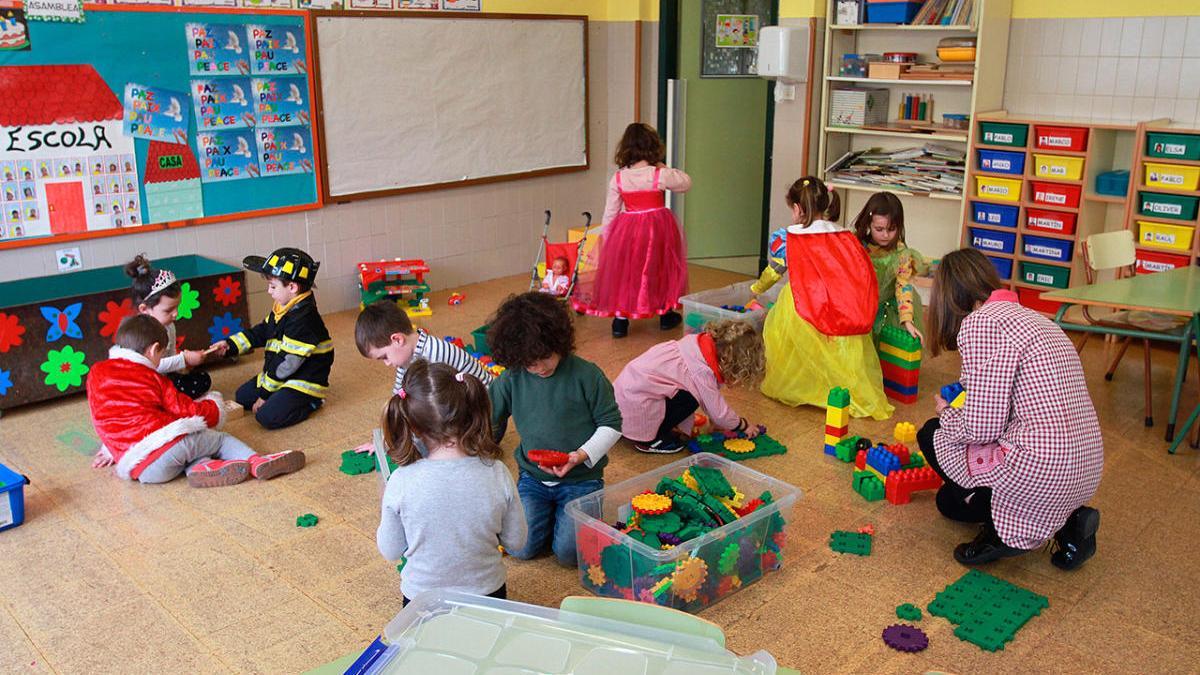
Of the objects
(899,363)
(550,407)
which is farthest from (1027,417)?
(899,363)

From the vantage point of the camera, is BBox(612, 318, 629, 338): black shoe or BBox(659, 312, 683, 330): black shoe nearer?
BBox(612, 318, 629, 338): black shoe

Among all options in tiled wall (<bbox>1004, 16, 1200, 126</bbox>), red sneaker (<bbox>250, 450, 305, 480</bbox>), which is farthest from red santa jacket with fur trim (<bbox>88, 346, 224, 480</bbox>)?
tiled wall (<bbox>1004, 16, 1200, 126</bbox>)

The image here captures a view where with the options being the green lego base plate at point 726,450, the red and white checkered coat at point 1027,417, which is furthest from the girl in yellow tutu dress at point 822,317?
the red and white checkered coat at point 1027,417

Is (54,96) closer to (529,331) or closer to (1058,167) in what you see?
(529,331)

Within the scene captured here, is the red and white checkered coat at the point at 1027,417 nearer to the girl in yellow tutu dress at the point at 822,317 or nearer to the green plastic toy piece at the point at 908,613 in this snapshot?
the green plastic toy piece at the point at 908,613

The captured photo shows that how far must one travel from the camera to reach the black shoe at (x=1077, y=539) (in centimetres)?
325

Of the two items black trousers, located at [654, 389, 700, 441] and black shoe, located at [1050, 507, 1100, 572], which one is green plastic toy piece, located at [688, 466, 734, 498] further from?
black shoe, located at [1050, 507, 1100, 572]

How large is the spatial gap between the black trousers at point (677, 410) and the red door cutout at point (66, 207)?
10.7 ft

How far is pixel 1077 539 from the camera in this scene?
3.27 metres

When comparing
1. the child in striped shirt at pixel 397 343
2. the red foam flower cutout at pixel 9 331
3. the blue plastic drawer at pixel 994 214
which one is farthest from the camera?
the blue plastic drawer at pixel 994 214

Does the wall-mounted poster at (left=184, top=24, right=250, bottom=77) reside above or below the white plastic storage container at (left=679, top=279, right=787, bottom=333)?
above

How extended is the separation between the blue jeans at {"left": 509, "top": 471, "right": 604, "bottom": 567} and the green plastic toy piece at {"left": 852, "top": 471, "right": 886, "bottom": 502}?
109 centimetres

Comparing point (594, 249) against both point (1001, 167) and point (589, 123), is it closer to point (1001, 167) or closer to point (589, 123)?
point (589, 123)

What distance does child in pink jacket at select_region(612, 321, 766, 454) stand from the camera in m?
3.99
